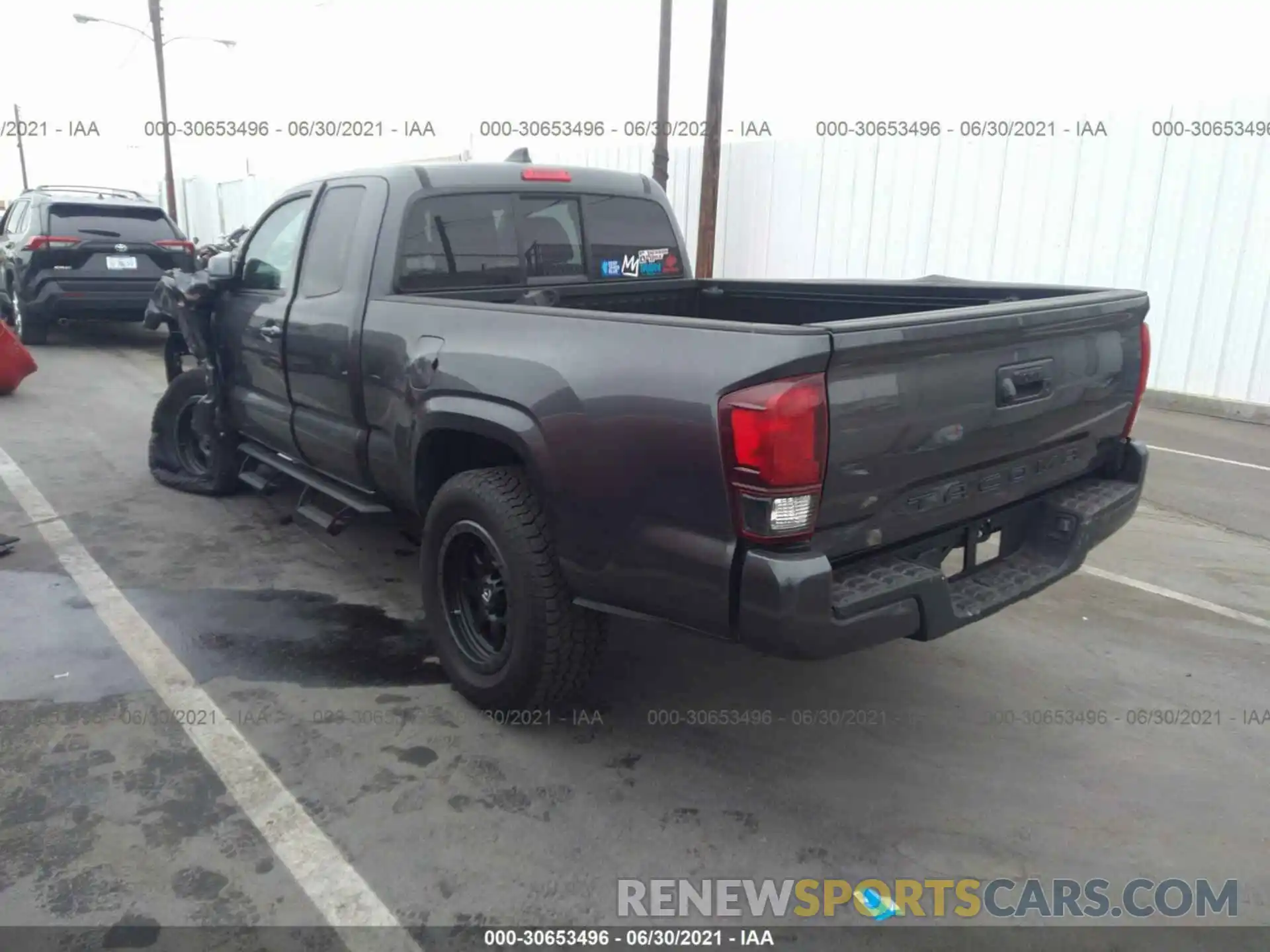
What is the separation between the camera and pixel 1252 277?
918 cm

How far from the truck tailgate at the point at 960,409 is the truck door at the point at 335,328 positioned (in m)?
2.17

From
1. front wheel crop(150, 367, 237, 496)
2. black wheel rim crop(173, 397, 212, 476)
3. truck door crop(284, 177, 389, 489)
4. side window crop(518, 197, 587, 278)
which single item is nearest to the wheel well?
truck door crop(284, 177, 389, 489)

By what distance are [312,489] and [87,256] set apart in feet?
27.1

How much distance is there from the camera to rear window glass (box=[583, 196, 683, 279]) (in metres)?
4.64

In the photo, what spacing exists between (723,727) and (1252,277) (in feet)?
27.6

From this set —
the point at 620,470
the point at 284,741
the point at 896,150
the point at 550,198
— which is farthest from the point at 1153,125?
the point at 284,741

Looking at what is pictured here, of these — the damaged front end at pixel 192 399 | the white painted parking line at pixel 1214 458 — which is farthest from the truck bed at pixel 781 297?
the white painted parking line at pixel 1214 458

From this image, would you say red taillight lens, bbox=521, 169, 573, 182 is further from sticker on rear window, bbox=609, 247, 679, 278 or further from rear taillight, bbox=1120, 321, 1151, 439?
rear taillight, bbox=1120, 321, 1151, 439

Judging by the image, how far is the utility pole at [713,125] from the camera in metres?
11.4

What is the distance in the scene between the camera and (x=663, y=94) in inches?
503

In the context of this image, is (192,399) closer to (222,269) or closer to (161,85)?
(222,269)

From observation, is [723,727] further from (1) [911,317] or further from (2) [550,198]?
(2) [550,198]

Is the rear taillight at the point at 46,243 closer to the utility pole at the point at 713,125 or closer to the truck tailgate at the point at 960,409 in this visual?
the utility pole at the point at 713,125

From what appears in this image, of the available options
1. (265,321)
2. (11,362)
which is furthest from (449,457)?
(11,362)
